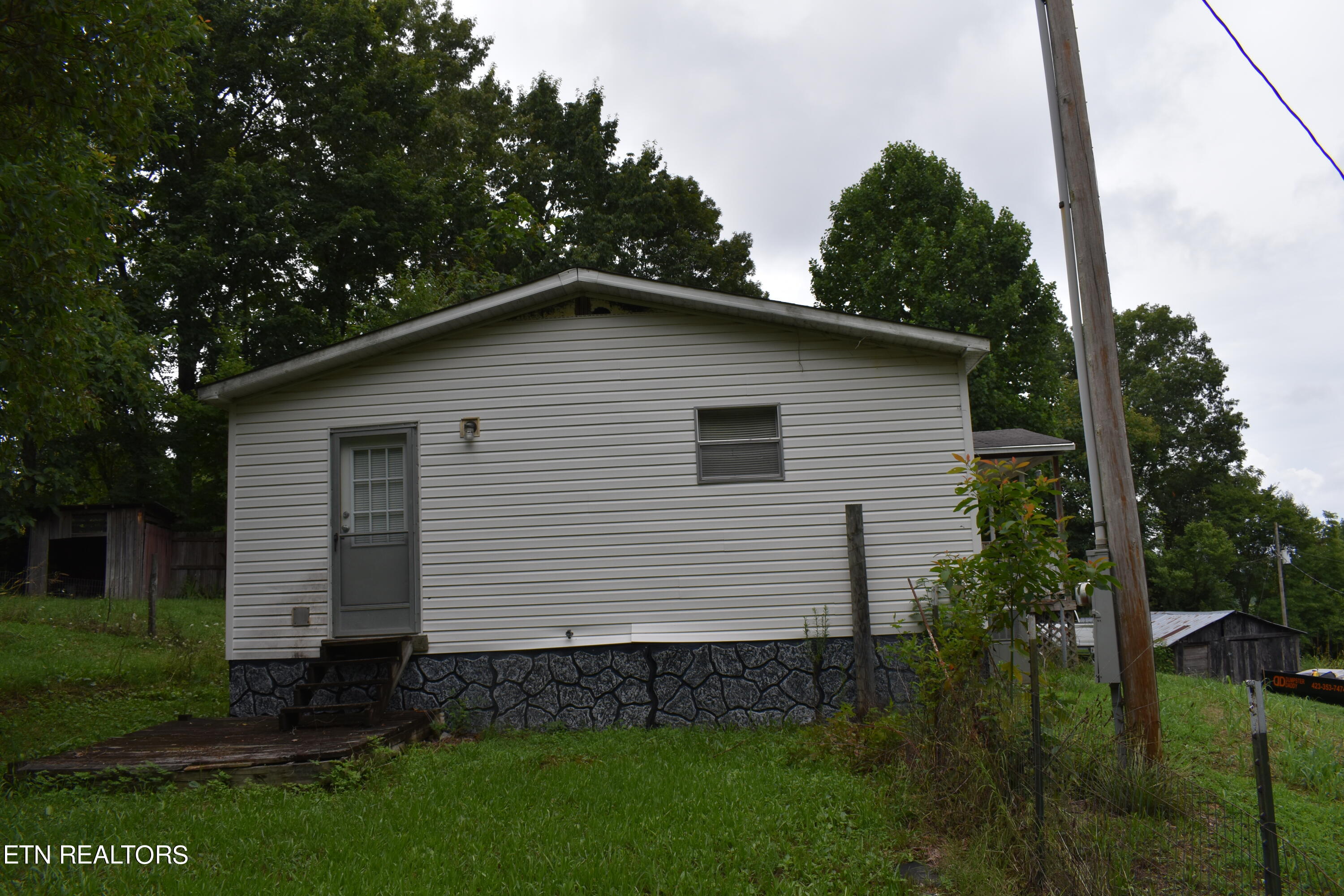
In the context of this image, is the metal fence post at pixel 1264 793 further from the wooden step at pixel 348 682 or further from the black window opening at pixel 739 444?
the wooden step at pixel 348 682

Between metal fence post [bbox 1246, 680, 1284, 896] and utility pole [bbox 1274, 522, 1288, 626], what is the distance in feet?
115

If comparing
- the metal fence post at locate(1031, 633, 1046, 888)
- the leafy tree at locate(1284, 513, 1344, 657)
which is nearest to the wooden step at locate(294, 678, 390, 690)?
the metal fence post at locate(1031, 633, 1046, 888)

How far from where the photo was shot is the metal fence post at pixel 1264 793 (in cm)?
347

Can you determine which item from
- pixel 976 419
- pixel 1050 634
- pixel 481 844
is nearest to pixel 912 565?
pixel 481 844

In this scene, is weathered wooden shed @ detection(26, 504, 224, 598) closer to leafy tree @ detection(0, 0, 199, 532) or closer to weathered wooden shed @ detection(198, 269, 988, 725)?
weathered wooden shed @ detection(198, 269, 988, 725)

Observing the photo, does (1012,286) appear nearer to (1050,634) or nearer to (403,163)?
(1050,634)

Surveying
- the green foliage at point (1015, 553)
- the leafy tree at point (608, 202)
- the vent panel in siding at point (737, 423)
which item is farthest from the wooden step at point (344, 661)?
the leafy tree at point (608, 202)

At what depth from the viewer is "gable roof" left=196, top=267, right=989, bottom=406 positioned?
29.0 ft

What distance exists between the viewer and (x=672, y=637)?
8.77 m

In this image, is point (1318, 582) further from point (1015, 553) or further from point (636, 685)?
point (1015, 553)

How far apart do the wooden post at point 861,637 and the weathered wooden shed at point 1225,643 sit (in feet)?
44.6

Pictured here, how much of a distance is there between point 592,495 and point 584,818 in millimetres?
4055
